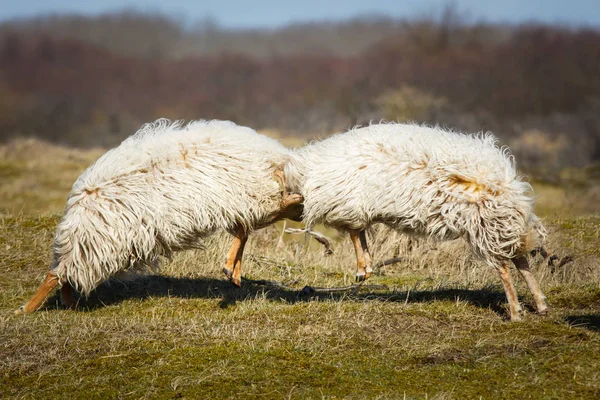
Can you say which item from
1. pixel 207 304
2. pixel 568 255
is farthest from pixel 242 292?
pixel 568 255

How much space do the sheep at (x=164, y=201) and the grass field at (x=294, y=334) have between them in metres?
0.61

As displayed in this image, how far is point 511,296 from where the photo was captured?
7145mm

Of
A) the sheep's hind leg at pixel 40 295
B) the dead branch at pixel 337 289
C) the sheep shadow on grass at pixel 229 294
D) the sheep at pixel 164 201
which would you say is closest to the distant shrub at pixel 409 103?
the dead branch at pixel 337 289

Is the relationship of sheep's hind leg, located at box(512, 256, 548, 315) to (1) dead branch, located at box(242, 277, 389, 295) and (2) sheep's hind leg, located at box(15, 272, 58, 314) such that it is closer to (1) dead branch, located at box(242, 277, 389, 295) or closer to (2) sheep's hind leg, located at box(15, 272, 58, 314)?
(1) dead branch, located at box(242, 277, 389, 295)

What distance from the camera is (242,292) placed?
8.99 metres

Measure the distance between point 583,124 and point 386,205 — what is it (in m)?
24.8

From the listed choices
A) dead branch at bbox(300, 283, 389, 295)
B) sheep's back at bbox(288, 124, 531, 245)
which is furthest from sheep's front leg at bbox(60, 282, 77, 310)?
sheep's back at bbox(288, 124, 531, 245)

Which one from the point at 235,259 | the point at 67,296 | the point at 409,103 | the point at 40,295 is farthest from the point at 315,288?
the point at 409,103

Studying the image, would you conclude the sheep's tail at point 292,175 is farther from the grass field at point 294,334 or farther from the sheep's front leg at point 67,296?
the sheep's front leg at point 67,296

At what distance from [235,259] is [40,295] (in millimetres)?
2234

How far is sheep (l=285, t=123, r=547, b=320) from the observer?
7.14m

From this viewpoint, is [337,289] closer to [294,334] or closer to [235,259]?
[235,259]

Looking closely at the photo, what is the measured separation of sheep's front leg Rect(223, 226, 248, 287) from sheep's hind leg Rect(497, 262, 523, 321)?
9.25ft

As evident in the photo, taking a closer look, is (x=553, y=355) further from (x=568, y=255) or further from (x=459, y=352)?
(x=568, y=255)
